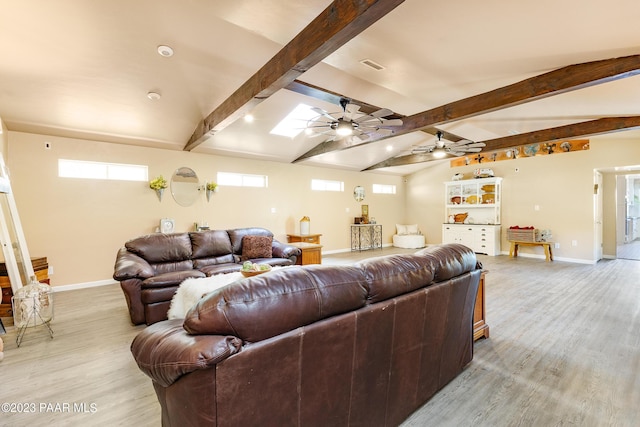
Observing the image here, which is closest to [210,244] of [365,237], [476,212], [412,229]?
[365,237]

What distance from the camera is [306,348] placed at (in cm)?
115

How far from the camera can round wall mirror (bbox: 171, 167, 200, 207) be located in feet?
18.6

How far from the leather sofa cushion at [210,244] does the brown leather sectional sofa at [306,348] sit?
3234 millimetres

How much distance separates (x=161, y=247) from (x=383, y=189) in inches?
282

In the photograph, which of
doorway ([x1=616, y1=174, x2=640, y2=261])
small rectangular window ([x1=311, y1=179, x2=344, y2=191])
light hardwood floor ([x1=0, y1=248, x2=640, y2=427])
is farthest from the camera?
small rectangular window ([x1=311, y1=179, x2=344, y2=191])

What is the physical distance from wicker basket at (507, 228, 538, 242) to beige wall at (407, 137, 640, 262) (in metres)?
0.48

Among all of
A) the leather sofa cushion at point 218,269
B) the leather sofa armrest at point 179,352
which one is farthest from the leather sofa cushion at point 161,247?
the leather sofa armrest at point 179,352

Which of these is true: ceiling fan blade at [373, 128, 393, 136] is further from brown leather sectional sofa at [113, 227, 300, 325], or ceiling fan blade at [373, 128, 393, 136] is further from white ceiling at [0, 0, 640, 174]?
brown leather sectional sofa at [113, 227, 300, 325]

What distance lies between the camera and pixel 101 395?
1.97m

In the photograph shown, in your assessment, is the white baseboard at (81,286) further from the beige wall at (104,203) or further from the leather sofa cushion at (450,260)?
the leather sofa cushion at (450,260)

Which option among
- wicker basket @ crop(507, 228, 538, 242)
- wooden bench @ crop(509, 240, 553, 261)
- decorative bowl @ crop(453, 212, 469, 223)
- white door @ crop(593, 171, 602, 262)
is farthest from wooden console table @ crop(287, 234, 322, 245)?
white door @ crop(593, 171, 602, 262)

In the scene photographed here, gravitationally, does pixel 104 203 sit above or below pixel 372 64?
below

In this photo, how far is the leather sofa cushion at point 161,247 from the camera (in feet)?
12.8

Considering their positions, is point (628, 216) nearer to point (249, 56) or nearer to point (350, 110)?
point (350, 110)
